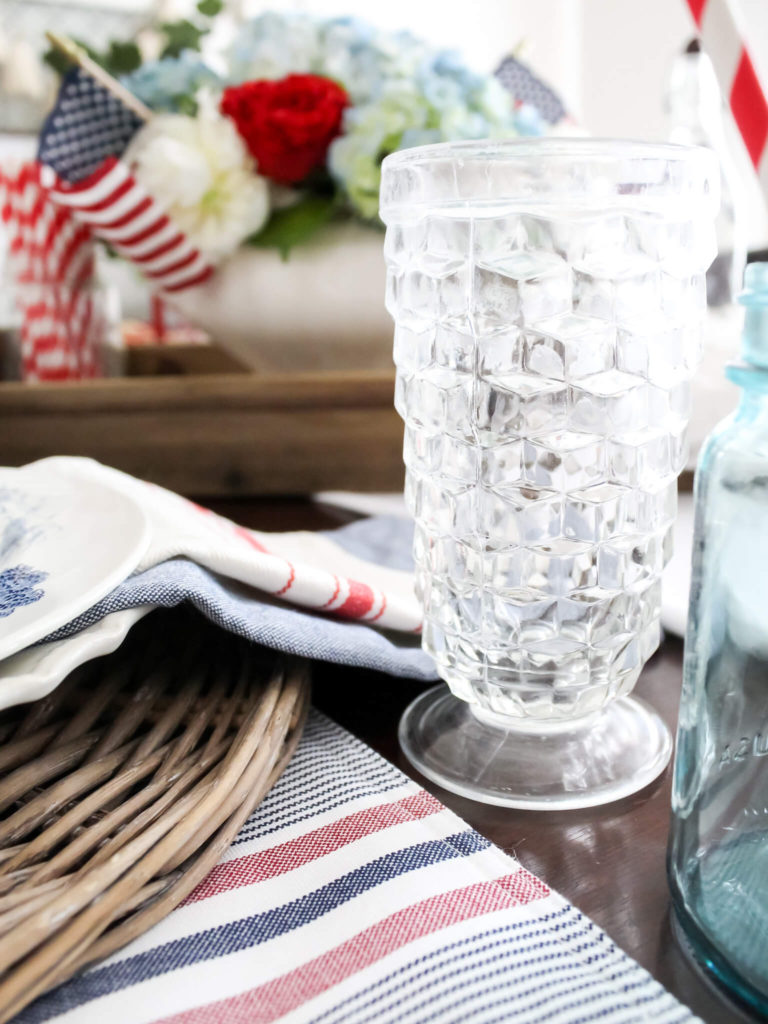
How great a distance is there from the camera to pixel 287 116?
0.62 metres

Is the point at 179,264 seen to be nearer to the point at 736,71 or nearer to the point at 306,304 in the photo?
the point at 306,304

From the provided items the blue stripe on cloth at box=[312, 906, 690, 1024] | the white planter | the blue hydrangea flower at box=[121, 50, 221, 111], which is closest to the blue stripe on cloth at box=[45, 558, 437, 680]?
the blue stripe on cloth at box=[312, 906, 690, 1024]

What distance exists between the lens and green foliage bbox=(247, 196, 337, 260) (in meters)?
0.65

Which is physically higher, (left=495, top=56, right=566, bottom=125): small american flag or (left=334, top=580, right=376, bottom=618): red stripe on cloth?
(left=495, top=56, right=566, bottom=125): small american flag

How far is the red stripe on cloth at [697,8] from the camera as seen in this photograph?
0.81 feet

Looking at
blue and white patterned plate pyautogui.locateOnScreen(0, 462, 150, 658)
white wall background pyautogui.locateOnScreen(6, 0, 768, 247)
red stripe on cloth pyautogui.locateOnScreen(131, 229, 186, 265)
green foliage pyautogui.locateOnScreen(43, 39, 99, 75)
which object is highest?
white wall background pyautogui.locateOnScreen(6, 0, 768, 247)

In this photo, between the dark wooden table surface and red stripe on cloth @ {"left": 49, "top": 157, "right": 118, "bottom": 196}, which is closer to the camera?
the dark wooden table surface

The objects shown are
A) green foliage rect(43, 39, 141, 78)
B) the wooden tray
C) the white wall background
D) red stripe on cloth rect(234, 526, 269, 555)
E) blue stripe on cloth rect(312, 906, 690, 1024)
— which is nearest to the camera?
blue stripe on cloth rect(312, 906, 690, 1024)

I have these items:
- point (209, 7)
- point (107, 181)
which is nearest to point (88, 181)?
point (107, 181)

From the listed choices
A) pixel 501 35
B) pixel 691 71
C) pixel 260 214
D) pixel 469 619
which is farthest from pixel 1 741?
pixel 501 35

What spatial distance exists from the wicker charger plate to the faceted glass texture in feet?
0.25

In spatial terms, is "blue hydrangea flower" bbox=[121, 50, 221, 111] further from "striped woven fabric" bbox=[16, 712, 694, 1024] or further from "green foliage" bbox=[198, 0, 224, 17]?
"striped woven fabric" bbox=[16, 712, 694, 1024]

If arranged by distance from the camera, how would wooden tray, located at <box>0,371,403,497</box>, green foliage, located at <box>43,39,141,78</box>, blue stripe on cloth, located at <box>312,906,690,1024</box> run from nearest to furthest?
blue stripe on cloth, located at <box>312,906,690,1024</box> < wooden tray, located at <box>0,371,403,497</box> < green foliage, located at <box>43,39,141,78</box>

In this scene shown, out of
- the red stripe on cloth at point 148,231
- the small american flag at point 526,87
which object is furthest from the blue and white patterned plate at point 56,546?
the small american flag at point 526,87
